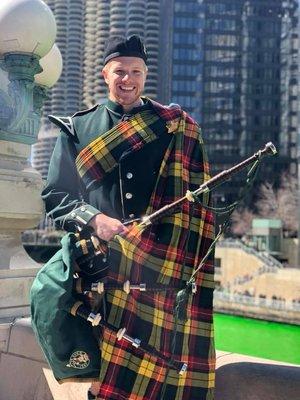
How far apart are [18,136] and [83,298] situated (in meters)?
1.76

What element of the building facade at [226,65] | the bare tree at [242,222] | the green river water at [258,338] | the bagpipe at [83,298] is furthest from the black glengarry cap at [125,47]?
the building facade at [226,65]

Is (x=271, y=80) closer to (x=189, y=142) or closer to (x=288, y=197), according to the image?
(x=288, y=197)

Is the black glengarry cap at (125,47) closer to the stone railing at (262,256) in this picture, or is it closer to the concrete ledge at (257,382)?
the concrete ledge at (257,382)

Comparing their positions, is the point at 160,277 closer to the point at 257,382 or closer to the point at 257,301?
the point at 257,382

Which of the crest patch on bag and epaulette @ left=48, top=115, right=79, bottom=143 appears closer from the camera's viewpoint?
the crest patch on bag

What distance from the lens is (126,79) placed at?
2164 mm

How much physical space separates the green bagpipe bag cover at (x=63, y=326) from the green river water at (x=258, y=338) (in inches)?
759

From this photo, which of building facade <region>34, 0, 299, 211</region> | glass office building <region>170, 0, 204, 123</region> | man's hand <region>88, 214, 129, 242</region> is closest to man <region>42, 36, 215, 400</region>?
man's hand <region>88, 214, 129, 242</region>

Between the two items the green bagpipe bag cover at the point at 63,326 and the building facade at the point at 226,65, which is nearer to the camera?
the green bagpipe bag cover at the point at 63,326

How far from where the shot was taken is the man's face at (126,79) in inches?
85.7

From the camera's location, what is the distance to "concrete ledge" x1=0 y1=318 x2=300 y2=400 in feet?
7.03

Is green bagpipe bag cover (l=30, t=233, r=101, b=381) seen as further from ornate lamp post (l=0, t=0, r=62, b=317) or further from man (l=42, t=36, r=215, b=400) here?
ornate lamp post (l=0, t=0, r=62, b=317)

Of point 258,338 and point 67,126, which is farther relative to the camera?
point 258,338

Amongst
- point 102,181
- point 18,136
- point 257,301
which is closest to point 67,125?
point 102,181
